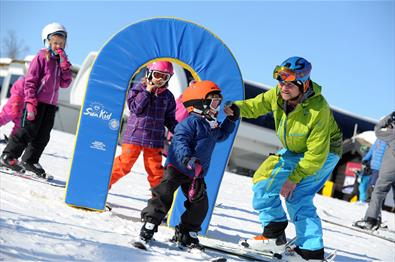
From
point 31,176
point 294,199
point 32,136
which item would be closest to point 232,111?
point 294,199

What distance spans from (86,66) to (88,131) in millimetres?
21158

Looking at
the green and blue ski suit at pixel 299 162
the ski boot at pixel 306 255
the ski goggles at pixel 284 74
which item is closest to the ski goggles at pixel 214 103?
the green and blue ski suit at pixel 299 162

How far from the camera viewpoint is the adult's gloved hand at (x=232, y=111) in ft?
14.7

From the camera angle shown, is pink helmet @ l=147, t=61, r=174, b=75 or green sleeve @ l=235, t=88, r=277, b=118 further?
pink helmet @ l=147, t=61, r=174, b=75

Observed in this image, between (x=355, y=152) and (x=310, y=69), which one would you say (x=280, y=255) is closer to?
(x=310, y=69)

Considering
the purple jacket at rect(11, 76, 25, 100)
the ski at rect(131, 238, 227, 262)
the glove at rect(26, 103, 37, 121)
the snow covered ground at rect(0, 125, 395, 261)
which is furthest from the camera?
the purple jacket at rect(11, 76, 25, 100)

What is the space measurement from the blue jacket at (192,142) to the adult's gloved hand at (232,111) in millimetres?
312

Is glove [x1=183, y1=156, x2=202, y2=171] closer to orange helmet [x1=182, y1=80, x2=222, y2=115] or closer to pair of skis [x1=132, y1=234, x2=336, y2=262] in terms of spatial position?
orange helmet [x1=182, y1=80, x2=222, y2=115]

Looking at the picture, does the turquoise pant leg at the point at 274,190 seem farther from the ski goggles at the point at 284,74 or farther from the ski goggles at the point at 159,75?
the ski goggles at the point at 159,75

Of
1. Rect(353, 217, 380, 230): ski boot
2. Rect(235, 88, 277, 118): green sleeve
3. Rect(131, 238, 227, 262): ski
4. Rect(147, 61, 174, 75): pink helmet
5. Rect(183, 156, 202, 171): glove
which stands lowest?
Rect(353, 217, 380, 230): ski boot

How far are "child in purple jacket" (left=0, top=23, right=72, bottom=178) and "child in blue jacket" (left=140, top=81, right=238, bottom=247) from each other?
9.48 feet

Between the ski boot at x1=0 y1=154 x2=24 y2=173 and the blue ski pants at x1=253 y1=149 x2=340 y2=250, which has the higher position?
the blue ski pants at x1=253 y1=149 x2=340 y2=250

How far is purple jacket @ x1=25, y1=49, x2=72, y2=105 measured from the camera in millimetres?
6362

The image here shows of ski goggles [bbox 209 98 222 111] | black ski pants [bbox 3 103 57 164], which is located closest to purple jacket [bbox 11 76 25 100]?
black ski pants [bbox 3 103 57 164]
